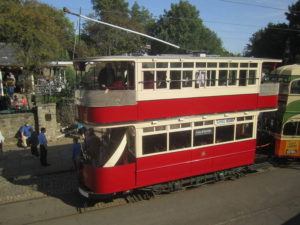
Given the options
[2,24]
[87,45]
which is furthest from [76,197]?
[87,45]

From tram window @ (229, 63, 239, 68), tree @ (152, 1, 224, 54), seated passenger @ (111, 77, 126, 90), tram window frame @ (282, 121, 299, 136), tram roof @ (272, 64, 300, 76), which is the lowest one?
tram window frame @ (282, 121, 299, 136)

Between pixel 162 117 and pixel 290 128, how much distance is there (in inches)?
248

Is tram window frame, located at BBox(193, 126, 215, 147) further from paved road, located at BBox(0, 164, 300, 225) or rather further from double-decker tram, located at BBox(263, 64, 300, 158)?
double-decker tram, located at BBox(263, 64, 300, 158)

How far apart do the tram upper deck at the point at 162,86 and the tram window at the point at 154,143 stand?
654mm

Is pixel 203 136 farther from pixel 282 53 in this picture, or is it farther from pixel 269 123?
pixel 282 53

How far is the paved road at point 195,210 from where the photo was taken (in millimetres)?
7395

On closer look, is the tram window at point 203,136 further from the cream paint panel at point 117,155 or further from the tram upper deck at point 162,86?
the cream paint panel at point 117,155

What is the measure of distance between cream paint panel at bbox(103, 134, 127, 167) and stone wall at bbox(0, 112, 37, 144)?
8.69 m

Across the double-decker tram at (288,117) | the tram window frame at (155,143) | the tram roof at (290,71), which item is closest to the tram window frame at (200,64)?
the tram window frame at (155,143)

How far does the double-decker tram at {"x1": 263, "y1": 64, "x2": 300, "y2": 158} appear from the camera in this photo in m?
10.7

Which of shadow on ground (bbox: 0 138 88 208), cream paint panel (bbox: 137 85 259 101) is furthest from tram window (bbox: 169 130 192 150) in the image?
shadow on ground (bbox: 0 138 88 208)

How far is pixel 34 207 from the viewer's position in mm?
8133

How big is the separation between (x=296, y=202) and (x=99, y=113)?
22.8 feet

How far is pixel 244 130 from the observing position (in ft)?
32.0
